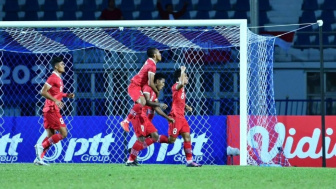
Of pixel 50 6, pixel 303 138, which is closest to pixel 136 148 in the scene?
pixel 303 138

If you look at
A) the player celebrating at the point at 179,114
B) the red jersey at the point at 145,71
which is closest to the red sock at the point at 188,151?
the player celebrating at the point at 179,114

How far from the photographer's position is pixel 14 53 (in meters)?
19.2

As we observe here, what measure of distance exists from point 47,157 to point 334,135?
465 cm

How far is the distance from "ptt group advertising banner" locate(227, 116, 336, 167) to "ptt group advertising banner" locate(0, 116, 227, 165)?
8.7 inches

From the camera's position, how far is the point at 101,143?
17250 millimetres

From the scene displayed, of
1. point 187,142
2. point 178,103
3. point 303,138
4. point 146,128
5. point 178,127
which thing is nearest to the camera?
point 187,142

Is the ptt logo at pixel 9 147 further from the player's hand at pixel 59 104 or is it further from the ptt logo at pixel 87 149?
the player's hand at pixel 59 104

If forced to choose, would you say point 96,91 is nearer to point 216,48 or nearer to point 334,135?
point 216,48

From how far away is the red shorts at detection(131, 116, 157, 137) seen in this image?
49.0 feet

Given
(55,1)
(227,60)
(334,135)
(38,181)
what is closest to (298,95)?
(227,60)

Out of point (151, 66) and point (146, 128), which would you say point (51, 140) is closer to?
point (146, 128)

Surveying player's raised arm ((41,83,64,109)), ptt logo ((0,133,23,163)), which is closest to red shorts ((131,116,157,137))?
player's raised arm ((41,83,64,109))

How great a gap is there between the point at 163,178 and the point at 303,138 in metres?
5.73

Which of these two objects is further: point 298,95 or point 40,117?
point 298,95
